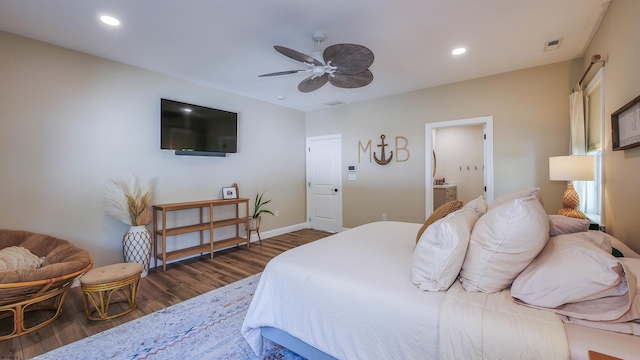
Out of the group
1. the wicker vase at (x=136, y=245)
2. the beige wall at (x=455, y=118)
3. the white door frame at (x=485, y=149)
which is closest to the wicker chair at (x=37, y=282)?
the wicker vase at (x=136, y=245)

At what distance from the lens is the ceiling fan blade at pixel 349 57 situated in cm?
208

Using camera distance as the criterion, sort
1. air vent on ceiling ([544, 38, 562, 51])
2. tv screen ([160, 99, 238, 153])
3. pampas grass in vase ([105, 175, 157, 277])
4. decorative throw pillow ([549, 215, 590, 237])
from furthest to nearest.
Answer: tv screen ([160, 99, 238, 153]), pampas grass in vase ([105, 175, 157, 277]), air vent on ceiling ([544, 38, 562, 51]), decorative throw pillow ([549, 215, 590, 237])

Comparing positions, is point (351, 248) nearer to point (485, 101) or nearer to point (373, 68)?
point (373, 68)

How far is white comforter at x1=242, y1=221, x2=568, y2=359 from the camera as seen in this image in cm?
102

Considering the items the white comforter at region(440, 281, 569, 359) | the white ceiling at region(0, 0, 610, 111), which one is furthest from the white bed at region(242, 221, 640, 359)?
the white ceiling at region(0, 0, 610, 111)

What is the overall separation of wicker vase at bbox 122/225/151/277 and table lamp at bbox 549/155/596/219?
457cm

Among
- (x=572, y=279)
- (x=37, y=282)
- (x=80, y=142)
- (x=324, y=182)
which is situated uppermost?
(x=80, y=142)

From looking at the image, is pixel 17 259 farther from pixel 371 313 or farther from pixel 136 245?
pixel 371 313

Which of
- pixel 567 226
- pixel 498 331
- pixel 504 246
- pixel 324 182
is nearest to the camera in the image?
pixel 498 331

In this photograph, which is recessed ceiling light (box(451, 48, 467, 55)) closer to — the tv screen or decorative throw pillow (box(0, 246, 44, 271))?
the tv screen

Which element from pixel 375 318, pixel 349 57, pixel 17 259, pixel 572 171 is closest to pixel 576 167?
pixel 572 171

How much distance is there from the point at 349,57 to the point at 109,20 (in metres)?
2.18

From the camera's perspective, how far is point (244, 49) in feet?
9.65

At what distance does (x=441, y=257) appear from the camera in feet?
4.20
